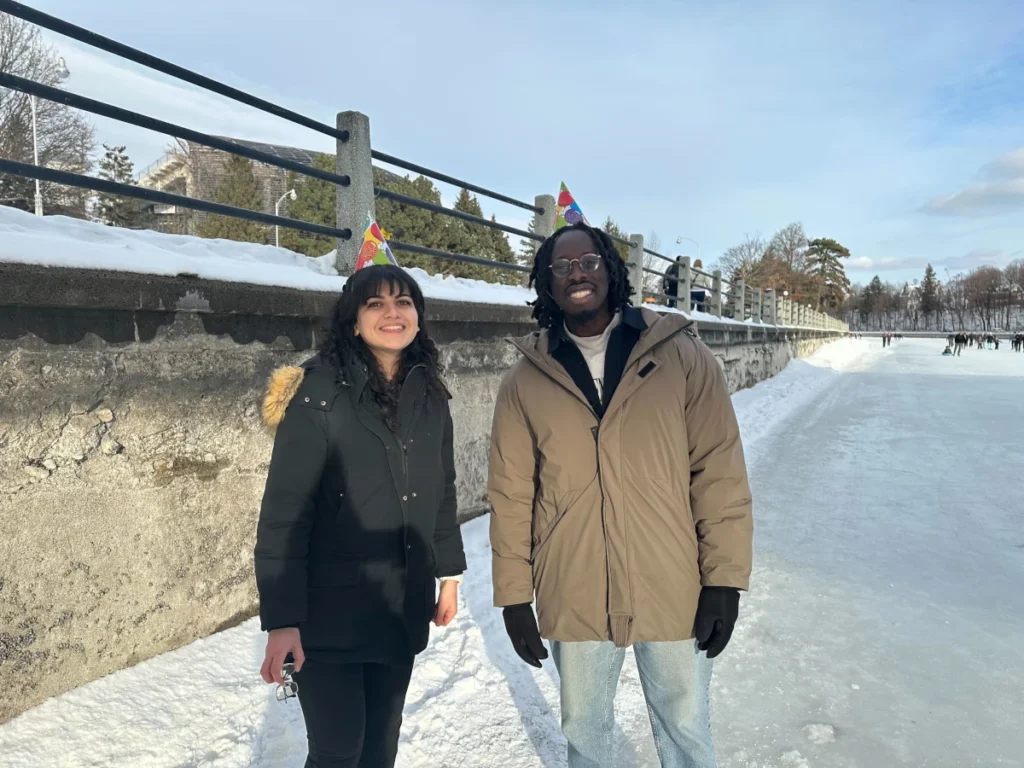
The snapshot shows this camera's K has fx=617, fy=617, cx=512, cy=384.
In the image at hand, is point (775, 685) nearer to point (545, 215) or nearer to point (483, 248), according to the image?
point (545, 215)

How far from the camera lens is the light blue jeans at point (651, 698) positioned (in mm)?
1723

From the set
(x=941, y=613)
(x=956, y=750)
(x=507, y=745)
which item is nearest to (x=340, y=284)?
(x=507, y=745)

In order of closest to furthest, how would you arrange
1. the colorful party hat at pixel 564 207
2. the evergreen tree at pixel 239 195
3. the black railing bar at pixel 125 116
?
the black railing bar at pixel 125 116 → the colorful party hat at pixel 564 207 → the evergreen tree at pixel 239 195

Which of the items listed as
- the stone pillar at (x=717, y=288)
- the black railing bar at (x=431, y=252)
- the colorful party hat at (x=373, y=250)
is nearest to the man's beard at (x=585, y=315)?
the colorful party hat at (x=373, y=250)

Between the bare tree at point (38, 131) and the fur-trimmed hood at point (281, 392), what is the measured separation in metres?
17.6

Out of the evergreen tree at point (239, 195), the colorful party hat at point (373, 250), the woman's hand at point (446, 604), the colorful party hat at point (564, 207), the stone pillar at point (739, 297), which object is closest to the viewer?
the woman's hand at point (446, 604)

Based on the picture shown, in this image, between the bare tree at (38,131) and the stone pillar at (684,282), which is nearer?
the stone pillar at (684,282)

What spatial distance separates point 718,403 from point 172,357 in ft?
8.10

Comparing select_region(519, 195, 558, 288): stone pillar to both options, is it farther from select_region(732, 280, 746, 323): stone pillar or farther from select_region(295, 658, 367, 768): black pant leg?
select_region(732, 280, 746, 323): stone pillar

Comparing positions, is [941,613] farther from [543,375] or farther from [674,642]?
[543,375]

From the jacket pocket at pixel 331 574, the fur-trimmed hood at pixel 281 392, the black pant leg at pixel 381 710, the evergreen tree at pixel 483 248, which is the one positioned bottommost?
the black pant leg at pixel 381 710

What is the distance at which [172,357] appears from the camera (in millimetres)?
2896

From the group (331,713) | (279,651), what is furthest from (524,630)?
(279,651)

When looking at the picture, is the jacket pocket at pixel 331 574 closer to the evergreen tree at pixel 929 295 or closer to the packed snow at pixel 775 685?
the packed snow at pixel 775 685
